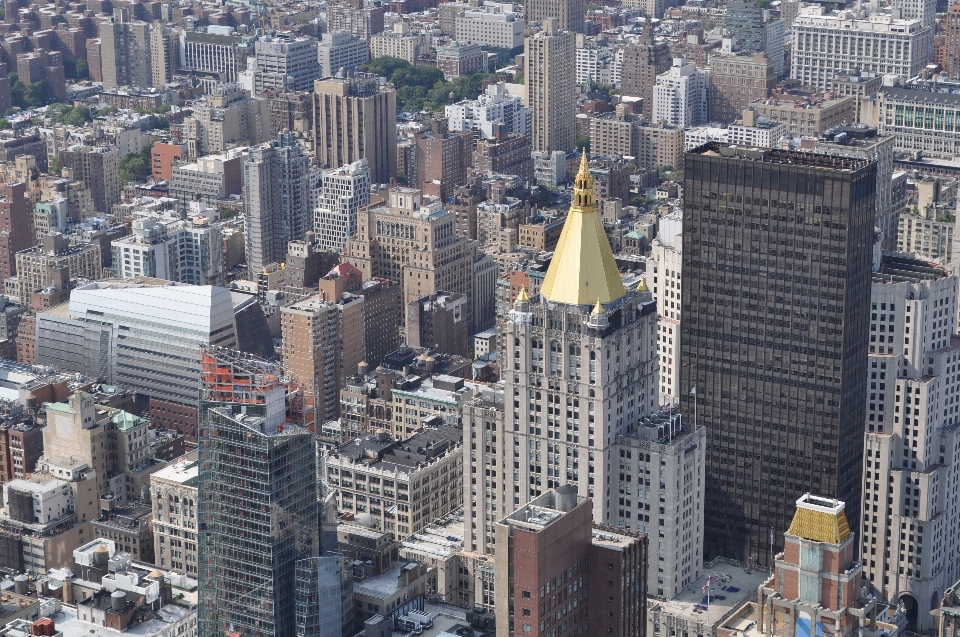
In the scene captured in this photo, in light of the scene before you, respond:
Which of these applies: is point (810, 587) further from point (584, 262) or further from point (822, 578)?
point (584, 262)

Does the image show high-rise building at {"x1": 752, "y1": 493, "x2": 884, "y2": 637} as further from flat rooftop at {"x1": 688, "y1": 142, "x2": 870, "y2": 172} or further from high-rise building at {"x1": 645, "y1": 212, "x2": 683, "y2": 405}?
high-rise building at {"x1": 645, "y1": 212, "x2": 683, "y2": 405}

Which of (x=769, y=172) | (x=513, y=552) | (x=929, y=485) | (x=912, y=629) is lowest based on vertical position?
(x=912, y=629)

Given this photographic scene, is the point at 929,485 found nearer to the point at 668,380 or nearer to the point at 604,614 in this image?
the point at 668,380

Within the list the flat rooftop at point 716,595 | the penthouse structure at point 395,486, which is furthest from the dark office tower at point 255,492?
the penthouse structure at point 395,486

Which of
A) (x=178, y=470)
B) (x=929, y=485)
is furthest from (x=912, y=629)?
(x=178, y=470)

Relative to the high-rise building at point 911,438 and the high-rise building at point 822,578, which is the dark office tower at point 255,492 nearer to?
the high-rise building at point 911,438

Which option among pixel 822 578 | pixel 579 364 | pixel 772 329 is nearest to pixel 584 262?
pixel 579 364

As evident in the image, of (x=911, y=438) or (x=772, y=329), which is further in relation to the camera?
(x=911, y=438)

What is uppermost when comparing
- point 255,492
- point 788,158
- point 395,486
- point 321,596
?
point 788,158
